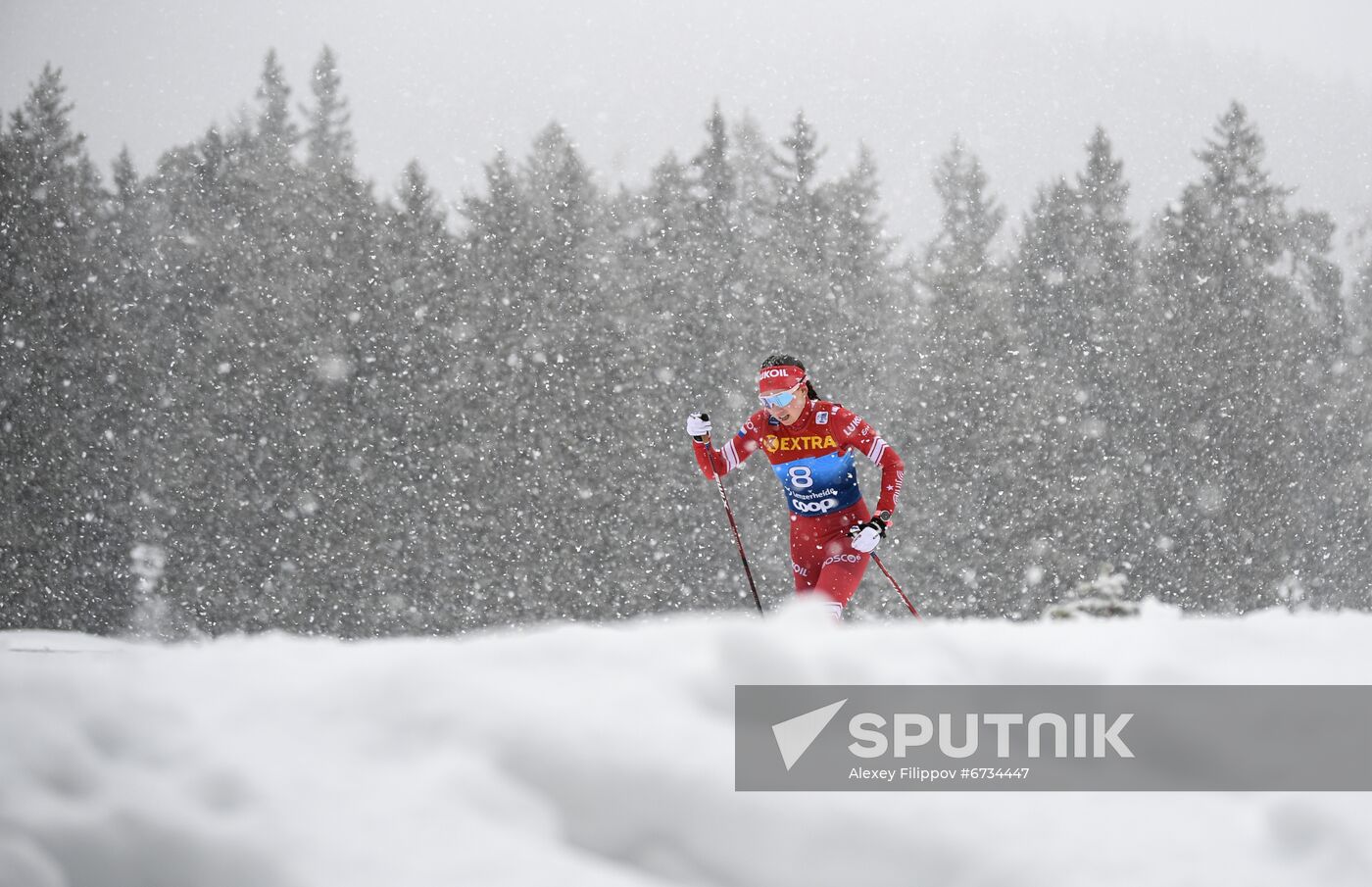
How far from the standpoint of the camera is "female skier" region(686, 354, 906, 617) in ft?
22.4

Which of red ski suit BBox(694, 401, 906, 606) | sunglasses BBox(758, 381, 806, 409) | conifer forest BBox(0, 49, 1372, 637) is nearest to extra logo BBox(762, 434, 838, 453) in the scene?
red ski suit BBox(694, 401, 906, 606)

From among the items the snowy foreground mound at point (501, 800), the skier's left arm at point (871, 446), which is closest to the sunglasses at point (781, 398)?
the skier's left arm at point (871, 446)

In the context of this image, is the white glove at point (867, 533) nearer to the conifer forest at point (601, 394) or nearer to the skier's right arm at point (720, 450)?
the skier's right arm at point (720, 450)

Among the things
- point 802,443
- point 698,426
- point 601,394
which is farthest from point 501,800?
point 601,394

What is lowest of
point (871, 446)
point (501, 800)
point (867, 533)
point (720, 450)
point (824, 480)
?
point (501, 800)

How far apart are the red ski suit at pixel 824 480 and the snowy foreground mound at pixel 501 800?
4440mm

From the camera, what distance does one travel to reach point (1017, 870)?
1998 mm

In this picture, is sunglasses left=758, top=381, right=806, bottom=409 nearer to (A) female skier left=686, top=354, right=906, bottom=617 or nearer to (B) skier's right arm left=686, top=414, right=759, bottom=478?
(A) female skier left=686, top=354, right=906, bottom=617

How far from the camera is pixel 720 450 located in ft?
24.5

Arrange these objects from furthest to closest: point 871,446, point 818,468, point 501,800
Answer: point 818,468 → point 871,446 → point 501,800

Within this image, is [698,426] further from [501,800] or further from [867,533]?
[501,800]

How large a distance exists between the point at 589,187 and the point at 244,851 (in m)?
24.1

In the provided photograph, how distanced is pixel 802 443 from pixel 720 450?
73 cm

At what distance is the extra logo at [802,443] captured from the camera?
6.95 meters
